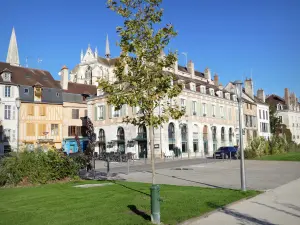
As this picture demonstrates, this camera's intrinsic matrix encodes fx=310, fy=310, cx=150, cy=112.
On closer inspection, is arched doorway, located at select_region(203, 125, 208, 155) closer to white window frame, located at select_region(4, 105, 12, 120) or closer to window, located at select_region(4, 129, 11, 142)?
window, located at select_region(4, 129, 11, 142)

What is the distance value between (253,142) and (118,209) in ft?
88.4

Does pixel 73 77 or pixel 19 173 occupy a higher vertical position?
pixel 73 77

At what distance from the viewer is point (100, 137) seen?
133 ft

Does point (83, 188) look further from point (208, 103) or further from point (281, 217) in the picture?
point (208, 103)

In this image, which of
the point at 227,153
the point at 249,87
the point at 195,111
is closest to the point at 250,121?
the point at 249,87

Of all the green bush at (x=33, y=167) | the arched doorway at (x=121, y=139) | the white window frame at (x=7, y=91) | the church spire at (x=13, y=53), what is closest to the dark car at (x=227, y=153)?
the arched doorway at (x=121, y=139)

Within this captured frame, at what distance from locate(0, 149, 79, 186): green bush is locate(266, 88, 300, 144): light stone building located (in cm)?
6715

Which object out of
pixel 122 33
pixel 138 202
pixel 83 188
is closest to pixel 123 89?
pixel 122 33

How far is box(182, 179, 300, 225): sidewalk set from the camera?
654 cm

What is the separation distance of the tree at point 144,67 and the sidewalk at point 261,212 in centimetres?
247

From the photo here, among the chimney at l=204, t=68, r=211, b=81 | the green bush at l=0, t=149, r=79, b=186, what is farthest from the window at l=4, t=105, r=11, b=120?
the chimney at l=204, t=68, r=211, b=81

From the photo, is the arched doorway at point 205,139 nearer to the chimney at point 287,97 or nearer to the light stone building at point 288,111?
the light stone building at point 288,111

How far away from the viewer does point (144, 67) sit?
28.6 feet

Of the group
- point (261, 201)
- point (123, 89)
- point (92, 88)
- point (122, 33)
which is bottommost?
point (261, 201)
